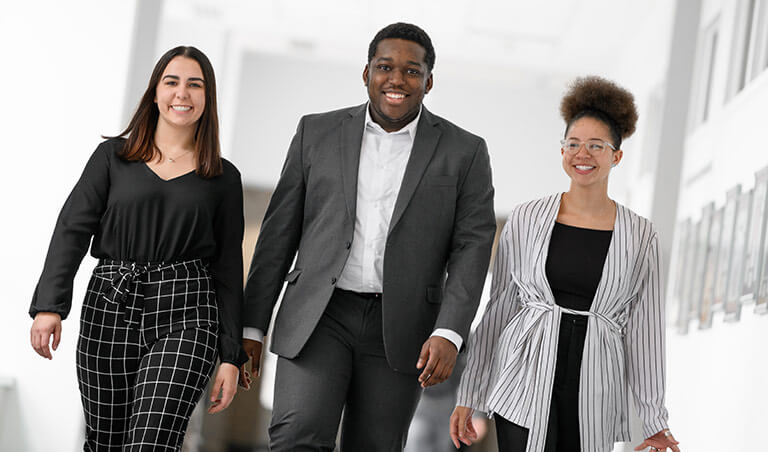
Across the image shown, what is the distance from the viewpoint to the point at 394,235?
264cm

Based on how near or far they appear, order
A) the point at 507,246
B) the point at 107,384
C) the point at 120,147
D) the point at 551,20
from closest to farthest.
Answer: the point at 107,384, the point at 120,147, the point at 507,246, the point at 551,20

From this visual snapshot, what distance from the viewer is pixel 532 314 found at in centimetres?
269

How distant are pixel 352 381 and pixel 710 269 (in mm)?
2290

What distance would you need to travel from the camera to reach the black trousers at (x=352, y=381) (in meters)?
2.56

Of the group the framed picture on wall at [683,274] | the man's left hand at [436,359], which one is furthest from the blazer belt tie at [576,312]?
the framed picture on wall at [683,274]

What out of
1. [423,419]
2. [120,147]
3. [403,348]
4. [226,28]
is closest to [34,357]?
[120,147]

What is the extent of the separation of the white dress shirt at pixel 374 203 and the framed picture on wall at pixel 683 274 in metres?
2.44

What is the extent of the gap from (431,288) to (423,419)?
568 cm

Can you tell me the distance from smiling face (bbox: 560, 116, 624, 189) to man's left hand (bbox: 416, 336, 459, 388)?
26.0 inches

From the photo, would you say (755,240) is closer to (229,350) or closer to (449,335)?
(449,335)

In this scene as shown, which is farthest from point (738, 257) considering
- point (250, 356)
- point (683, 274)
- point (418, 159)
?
point (250, 356)

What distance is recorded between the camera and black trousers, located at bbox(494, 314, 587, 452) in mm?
2635

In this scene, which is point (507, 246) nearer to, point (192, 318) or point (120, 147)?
point (192, 318)

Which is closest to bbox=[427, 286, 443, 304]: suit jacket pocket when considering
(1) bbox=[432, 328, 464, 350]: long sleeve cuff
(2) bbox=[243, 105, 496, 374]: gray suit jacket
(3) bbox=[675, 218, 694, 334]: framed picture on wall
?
(2) bbox=[243, 105, 496, 374]: gray suit jacket
